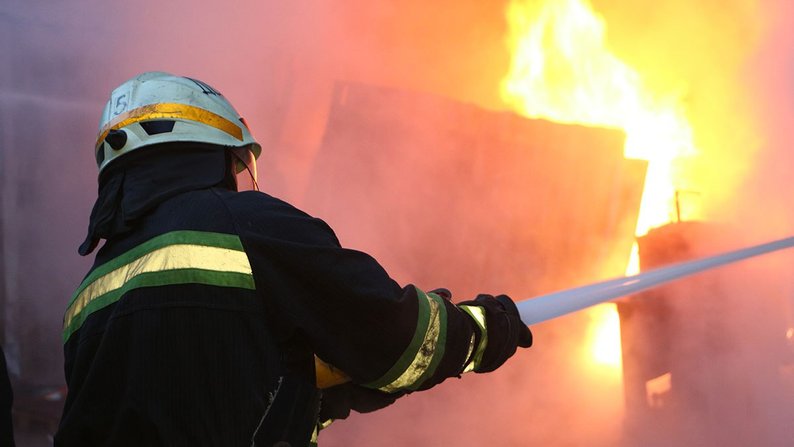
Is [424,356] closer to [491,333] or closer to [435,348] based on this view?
[435,348]

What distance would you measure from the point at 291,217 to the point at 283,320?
196mm

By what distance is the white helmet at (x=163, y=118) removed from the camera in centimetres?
172

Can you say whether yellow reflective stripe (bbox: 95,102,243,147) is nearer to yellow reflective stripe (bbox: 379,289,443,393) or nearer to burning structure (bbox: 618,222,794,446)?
yellow reflective stripe (bbox: 379,289,443,393)

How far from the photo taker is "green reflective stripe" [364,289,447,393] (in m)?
1.58

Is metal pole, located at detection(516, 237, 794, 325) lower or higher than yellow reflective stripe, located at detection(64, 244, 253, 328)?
lower

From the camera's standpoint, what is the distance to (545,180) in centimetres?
407

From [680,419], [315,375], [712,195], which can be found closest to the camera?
[315,375]

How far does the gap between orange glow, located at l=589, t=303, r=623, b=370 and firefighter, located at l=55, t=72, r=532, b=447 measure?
2.58m

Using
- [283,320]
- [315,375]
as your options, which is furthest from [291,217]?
[315,375]

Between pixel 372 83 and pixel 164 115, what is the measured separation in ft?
7.16

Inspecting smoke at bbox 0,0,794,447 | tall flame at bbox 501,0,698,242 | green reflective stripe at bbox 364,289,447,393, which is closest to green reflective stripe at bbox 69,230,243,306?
green reflective stripe at bbox 364,289,447,393

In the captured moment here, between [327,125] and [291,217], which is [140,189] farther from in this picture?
[327,125]

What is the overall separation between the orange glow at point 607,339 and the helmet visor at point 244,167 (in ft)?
8.47

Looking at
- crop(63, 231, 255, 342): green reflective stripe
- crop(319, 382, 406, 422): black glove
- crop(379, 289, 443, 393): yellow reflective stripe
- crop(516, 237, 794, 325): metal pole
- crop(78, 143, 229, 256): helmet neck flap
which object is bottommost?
crop(319, 382, 406, 422): black glove
